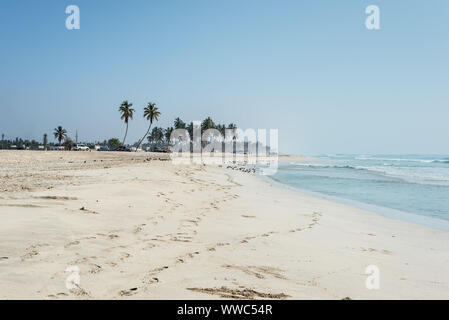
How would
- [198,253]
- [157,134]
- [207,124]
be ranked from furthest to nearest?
[157,134] → [207,124] → [198,253]

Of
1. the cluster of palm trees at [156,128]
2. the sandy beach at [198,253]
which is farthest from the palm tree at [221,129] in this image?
the sandy beach at [198,253]

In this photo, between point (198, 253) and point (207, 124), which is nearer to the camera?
point (198, 253)

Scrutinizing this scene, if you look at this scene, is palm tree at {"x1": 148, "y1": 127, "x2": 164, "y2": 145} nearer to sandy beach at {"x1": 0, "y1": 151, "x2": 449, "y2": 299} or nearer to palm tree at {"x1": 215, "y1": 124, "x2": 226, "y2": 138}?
palm tree at {"x1": 215, "y1": 124, "x2": 226, "y2": 138}

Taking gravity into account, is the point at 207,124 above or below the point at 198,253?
above

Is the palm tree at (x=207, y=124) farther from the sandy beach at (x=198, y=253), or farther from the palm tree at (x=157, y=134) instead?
the sandy beach at (x=198, y=253)

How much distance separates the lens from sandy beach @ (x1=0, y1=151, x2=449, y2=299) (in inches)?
136

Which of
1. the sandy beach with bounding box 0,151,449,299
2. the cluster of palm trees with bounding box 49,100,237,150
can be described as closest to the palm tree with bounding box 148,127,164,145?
the cluster of palm trees with bounding box 49,100,237,150

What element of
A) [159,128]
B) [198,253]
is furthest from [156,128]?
[198,253]

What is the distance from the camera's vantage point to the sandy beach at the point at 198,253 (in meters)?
3.45

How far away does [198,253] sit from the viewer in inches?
187

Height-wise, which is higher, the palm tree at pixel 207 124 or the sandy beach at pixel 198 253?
the palm tree at pixel 207 124

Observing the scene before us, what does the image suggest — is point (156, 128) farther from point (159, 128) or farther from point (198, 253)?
point (198, 253)
